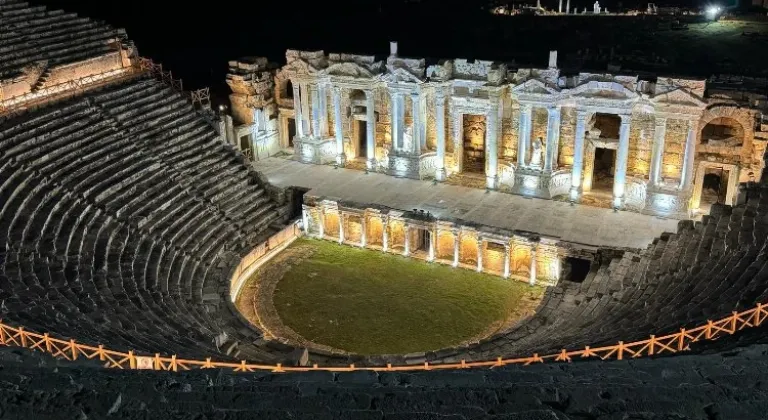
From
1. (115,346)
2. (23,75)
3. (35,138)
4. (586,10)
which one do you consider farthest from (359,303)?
(586,10)

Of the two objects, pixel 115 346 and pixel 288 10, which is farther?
pixel 288 10

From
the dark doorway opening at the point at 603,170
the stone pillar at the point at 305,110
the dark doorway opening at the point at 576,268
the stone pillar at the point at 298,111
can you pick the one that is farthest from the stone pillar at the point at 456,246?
the stone pillar at the point at 298,111

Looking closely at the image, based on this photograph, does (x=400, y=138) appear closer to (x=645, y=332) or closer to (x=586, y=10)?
(x=645, y=332)

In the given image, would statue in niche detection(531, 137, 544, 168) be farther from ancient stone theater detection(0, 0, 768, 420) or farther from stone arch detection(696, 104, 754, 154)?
stone arch detection(696, 104, 754, 154)

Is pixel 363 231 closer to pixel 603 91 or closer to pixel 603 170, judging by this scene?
pixel 603 91

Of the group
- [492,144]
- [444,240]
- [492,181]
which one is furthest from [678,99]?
[444,240]

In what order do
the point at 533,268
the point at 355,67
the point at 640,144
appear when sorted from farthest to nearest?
the point at 355,67 < the point at 640,144 < the point at 533,268
